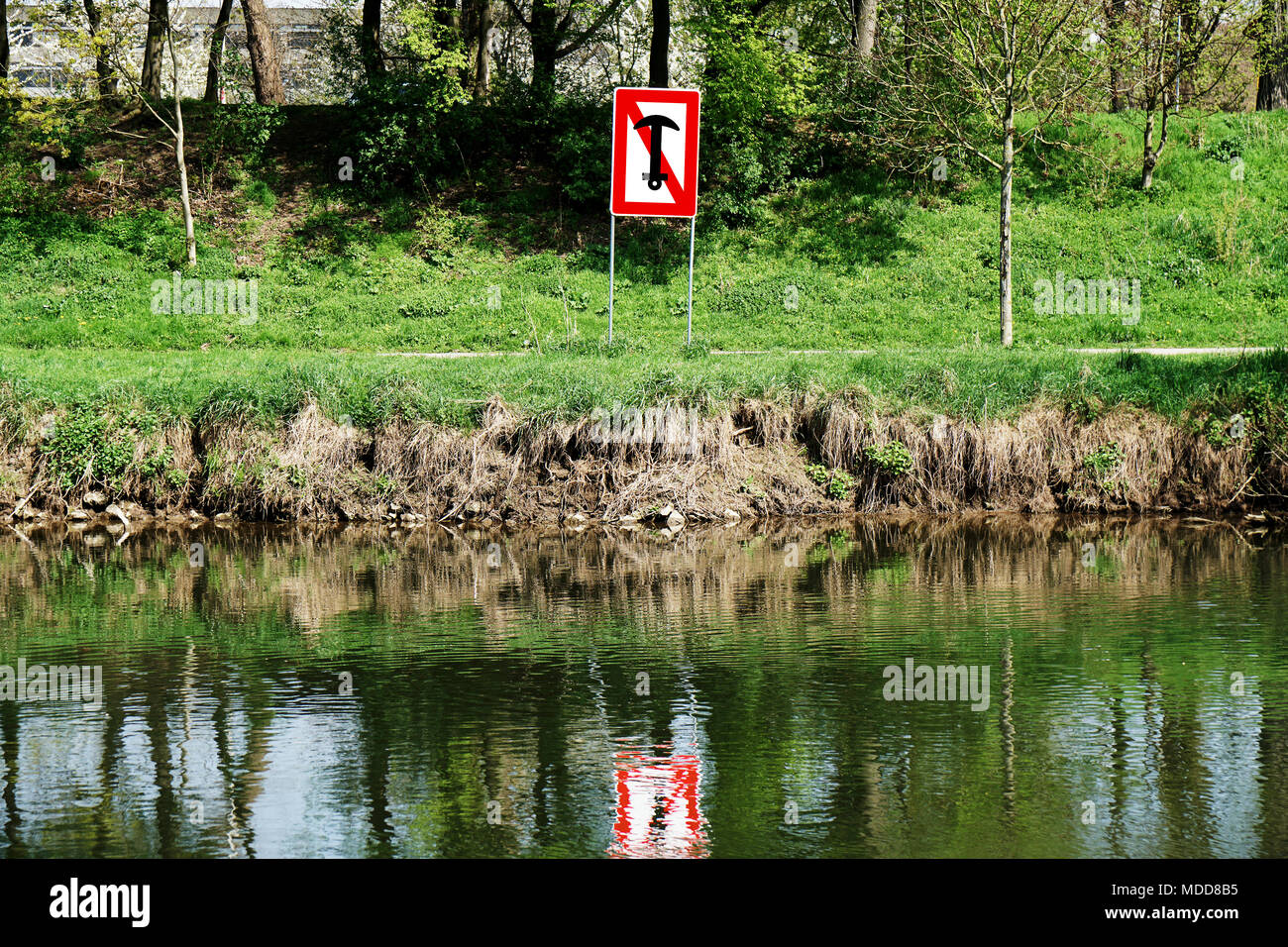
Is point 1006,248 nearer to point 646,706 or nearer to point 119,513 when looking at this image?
point 119,513

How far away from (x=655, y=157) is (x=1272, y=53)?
55.7ft

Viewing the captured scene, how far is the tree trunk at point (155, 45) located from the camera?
88.2 ft

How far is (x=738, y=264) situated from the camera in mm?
26562

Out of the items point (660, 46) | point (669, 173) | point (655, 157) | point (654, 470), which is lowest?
point (654, 470)

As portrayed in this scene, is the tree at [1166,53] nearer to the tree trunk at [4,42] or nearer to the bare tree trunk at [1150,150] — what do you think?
the bare tree trunk at [1150,150]

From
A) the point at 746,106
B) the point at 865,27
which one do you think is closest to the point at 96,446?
the point at 746,106

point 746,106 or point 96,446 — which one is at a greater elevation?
point 746,106

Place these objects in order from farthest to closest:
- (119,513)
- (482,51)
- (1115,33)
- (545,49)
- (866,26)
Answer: (482,51), (545,49), (866,26), (1115,33), (119,513)

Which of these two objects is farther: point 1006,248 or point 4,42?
point 4,42

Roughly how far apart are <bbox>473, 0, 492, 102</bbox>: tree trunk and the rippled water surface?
20225mm

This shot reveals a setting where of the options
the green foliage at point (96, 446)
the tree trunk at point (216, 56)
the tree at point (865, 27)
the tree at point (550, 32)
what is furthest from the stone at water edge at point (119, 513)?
the tree at point (865, 27)

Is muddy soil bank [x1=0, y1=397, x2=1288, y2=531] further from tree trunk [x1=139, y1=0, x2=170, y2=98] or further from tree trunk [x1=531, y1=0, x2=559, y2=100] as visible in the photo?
tree trunk [x1=531, y1=0, x2=559, y2=100]

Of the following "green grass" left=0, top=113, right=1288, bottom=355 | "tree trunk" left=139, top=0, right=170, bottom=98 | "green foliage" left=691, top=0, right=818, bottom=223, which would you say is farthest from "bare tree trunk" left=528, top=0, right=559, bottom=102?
"tree trunk" left=139, top=0, right=170, bottom=98
